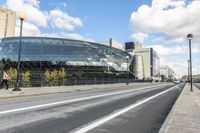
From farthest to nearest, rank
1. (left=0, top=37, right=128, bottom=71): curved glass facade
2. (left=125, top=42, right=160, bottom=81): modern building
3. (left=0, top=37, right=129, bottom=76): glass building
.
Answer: (left=125, top=42, right=160, bottom=81): modern building → (left=0, top=37, right=128, bottom=71): curved glass facade → (left=0, top=37, right=129, bottom=76): glass building

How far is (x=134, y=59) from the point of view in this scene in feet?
606

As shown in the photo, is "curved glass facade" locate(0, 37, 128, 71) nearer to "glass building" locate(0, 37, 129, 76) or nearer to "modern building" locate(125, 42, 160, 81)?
"glass building" locate(0, 37, 129, 76)

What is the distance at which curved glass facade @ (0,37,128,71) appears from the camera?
95.6 metres

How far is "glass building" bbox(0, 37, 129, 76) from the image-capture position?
95.1 metres

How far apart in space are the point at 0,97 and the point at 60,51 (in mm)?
83781

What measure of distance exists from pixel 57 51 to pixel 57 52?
0.45 m

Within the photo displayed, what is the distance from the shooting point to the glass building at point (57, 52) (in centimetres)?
9506

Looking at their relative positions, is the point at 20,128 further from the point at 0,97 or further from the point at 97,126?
the point at 0,97

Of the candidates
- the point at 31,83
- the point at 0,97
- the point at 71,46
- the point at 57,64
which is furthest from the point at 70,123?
the point at 71,46

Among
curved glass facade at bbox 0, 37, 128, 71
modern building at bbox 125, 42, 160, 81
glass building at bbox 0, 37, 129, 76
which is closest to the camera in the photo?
glass building at bbox 0, 37, 129, 76

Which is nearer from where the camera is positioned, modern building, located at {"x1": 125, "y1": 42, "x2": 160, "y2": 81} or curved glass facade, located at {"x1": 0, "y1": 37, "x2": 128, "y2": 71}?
curved glass facade, located at {"x1": 0, "y1": 37, "x2": 128, "y2": 71}

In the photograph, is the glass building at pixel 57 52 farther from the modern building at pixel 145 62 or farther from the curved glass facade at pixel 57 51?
the modern building at pixel 145 62

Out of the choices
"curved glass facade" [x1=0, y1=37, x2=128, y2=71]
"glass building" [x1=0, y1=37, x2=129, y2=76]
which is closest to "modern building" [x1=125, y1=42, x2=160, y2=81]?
"glass building" [x1=0, y1=37, x2=129, y2=76]

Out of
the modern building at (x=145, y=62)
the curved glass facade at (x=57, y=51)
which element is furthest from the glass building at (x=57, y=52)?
the modern building at (x=145, y=62)
